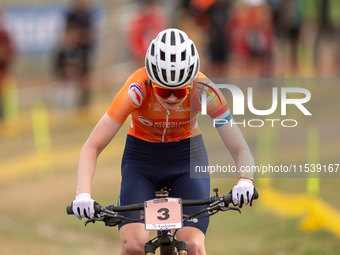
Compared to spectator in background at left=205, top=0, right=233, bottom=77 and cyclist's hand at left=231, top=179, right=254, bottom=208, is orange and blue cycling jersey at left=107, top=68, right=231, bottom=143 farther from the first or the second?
spectator in background at left=205, top=0, right=233, bottom=77

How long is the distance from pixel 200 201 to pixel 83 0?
1139cm

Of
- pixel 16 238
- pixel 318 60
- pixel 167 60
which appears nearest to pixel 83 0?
pixel 318 60

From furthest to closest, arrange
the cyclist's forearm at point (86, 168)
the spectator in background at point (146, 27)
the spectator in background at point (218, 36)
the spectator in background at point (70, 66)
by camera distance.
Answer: the spectator in background at point (70, 66)
the spectator in background at point (218, 36)
the spectator in background at point (146, 27)
the cyclist's forearm at point (86, 168)

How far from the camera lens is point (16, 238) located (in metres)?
8.80

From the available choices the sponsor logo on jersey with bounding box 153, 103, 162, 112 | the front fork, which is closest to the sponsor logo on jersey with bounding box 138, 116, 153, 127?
the sponsor logo on jersey with bounding box 153, 103, 162, 112

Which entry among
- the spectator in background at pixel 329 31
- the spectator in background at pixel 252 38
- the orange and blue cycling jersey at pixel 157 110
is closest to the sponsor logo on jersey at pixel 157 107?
the orange and blue cycling jersey at pixel 157 110

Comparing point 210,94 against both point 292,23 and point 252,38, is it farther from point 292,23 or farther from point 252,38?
point 292,23

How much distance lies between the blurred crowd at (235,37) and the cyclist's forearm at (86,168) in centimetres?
960

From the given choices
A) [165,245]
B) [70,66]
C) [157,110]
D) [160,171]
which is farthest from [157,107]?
[70,66]

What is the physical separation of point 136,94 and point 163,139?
0.55m

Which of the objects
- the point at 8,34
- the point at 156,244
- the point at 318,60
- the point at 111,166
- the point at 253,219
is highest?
the point at 8,34

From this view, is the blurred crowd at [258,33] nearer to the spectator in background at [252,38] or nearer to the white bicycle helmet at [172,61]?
the spectator in background at [252,38]

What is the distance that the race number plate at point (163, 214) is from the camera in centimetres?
405

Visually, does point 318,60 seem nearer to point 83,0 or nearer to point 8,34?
point 83,0
